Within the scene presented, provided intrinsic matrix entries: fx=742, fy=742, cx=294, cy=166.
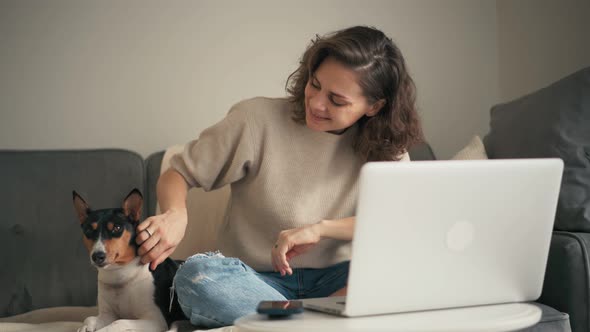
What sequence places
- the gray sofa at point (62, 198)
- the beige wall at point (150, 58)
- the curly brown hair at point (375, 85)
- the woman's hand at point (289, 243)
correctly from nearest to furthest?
the woman's hand at point (289, 243) → the curly brown hair at point (375, 85) → the gray sofa at point (62, 198) → the beige wall at point (150, 58)

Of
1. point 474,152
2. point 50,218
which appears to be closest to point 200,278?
point 50,218

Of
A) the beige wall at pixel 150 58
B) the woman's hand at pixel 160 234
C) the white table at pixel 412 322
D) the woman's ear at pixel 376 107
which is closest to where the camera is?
the white table at pixel 412 322

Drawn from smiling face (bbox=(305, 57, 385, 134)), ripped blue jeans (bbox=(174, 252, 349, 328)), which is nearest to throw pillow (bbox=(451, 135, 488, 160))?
smiling face (bbox=(305, 57, 385, 134))

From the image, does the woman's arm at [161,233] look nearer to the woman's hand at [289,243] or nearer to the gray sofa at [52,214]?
the woman's hand at [289,243]

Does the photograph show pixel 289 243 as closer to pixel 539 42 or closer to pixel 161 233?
pixel 161 233

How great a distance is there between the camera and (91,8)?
2559mm

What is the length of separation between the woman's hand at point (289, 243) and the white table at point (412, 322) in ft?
0.59

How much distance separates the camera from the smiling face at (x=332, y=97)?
5.71 feet

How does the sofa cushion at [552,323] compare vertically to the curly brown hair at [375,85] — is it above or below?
below

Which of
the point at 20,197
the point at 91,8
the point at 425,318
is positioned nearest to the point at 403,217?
the point at 425,318

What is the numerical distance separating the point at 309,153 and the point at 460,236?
29.6 inches

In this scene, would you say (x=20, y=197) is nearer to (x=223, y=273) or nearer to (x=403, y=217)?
(x=223, y=273)

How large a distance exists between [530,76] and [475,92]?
23cm

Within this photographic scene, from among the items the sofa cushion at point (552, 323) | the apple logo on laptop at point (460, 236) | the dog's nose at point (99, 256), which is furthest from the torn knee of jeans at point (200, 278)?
the sofa cushion at point (552, 323)
